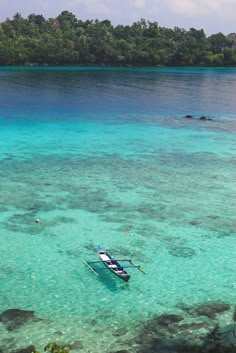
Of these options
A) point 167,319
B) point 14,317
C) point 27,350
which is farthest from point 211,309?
point 14,317

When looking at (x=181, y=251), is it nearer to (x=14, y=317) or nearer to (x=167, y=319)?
(x=167, y=319)

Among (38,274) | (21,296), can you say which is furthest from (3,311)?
(38,274)

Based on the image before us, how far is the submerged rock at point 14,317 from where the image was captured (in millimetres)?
18906

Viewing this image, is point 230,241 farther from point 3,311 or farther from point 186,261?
point 3,311

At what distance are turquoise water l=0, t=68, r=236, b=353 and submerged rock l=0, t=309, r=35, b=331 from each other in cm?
34

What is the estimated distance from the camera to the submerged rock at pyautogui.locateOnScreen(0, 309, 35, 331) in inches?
744

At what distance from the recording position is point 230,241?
27.2m

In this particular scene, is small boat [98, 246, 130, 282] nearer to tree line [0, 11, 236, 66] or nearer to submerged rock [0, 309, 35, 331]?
submerged rock [0, 309, 35, 331]

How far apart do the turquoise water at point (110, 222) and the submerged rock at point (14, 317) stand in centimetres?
34

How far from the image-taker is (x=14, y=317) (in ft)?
63.9

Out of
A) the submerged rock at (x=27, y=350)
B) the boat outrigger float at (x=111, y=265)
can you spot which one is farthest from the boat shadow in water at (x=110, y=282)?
the submerged rock at (x=27, y=350)

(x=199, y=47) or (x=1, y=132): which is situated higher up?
(x=199, y=47)

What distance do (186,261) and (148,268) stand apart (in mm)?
2326

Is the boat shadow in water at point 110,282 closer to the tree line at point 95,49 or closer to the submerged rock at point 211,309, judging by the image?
the submerged rock at point 211,309
